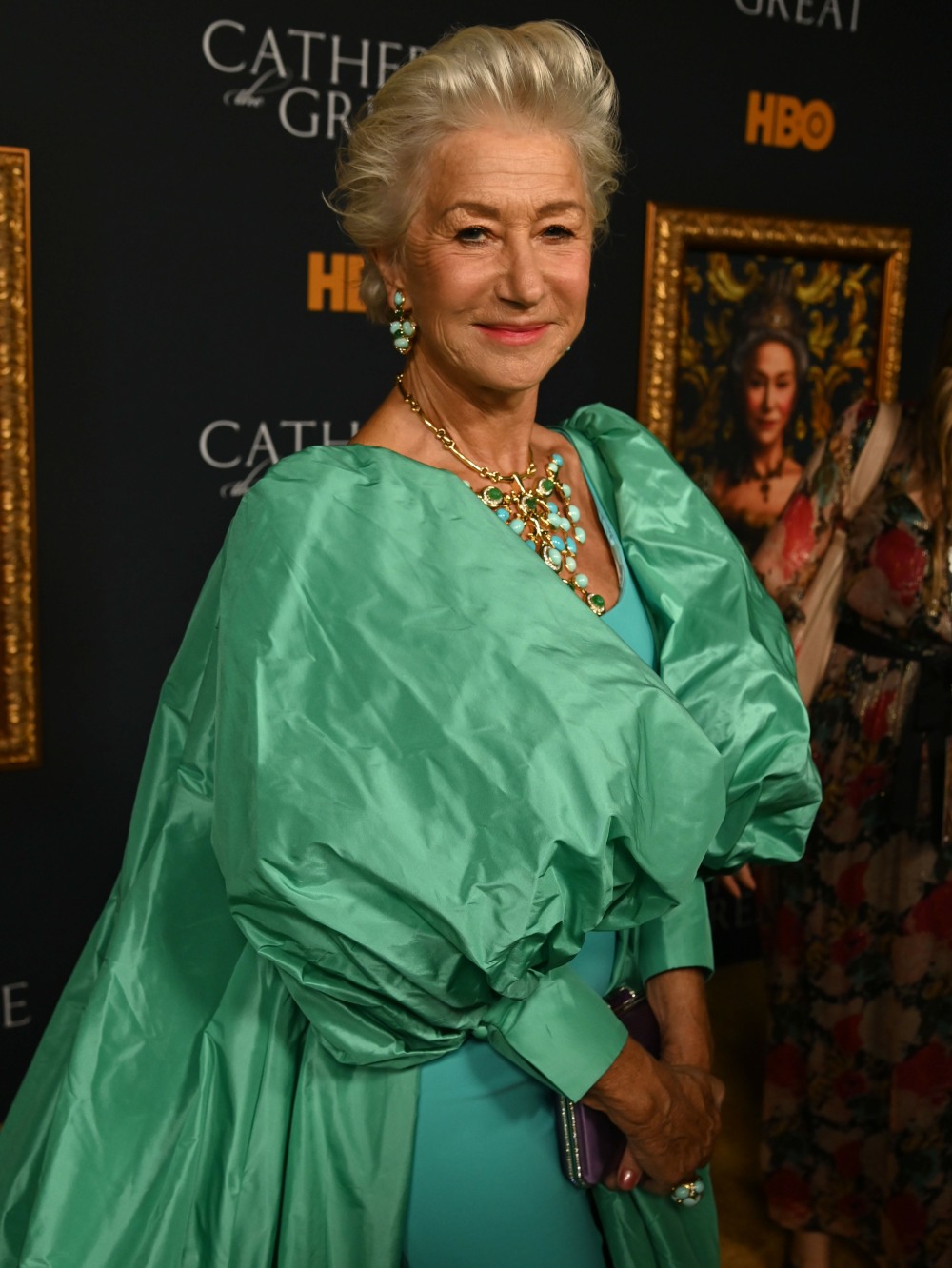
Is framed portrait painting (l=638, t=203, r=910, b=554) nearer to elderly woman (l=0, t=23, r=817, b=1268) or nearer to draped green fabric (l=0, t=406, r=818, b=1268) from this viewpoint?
elderly woman (l=0, t=23, r=817, b=1268)

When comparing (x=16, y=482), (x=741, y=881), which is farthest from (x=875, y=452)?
(x=16, y=482)

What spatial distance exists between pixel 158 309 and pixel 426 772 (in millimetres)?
1598

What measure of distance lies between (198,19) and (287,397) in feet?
2.26

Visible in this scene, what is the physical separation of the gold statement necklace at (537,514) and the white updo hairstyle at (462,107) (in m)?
0.20

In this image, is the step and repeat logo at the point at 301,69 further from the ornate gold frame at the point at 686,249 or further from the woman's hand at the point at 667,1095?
the woman's hand at the point at 667,1095

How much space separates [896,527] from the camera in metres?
2.19

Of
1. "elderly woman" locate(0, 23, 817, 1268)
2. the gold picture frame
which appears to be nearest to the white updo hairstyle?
"elderly woman" locate(0, 23, 817, 1268)

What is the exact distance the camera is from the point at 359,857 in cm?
113

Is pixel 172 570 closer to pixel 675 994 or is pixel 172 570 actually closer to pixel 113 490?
pixel 113 490

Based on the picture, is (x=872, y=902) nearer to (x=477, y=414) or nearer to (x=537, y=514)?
(x=537, y=514)

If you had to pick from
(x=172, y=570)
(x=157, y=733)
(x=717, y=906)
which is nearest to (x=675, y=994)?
(x=157, y=733)

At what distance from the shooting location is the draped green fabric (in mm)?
1147

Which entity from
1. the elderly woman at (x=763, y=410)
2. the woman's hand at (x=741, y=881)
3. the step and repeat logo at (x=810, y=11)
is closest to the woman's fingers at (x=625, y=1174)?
the woman's hand at (x=741, y=881)

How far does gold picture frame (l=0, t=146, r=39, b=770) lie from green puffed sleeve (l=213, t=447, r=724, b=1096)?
1.28 meters
